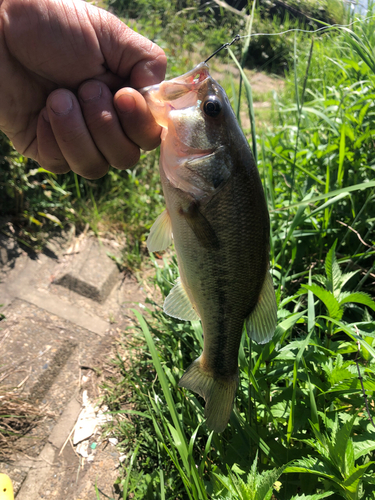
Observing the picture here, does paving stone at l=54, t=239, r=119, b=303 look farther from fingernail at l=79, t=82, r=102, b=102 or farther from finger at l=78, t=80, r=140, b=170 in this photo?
fingernail at l=79, t=82, r=102, b=102

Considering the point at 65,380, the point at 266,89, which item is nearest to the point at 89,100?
the point at 65,380

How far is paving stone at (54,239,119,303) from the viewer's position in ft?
10.4

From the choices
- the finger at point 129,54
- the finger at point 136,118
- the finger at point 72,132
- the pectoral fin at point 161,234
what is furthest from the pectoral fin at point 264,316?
the finger at point 129,54

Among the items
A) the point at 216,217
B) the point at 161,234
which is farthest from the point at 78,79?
the point at 216,217

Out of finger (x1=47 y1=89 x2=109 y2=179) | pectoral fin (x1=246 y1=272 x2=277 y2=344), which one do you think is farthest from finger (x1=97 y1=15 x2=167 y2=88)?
pectoral fin (x1=246 y1=272 x2=277 y2=344)

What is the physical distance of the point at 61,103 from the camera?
1.51 meters

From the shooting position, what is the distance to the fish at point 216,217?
139cm

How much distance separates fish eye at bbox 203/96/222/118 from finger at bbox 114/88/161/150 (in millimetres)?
269

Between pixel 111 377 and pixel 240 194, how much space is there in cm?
184

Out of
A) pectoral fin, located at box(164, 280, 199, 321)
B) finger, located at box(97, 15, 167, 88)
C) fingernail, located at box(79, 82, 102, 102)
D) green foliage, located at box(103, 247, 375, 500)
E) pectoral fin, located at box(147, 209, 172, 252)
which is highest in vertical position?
finger, located at box(97, 15, 167, 88)

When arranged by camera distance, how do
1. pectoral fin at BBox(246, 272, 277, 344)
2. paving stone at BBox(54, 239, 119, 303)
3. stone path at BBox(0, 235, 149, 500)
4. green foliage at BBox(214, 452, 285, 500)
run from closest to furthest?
green foliage at BBox(214, 452, 285, 500) → pectoral fin at BBox(246, 272, 277, 344) → stone path at BBox(0, 235, 149, 500) → paving stone at BBox(54, 239, 119, 303)

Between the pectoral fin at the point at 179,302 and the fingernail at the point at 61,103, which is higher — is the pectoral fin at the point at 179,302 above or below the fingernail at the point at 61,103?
below

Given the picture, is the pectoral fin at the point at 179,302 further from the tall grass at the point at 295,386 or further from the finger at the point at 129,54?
the finger at the point at 129,54

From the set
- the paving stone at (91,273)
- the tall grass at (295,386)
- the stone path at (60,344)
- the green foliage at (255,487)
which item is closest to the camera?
the green foliage at (255,487)
